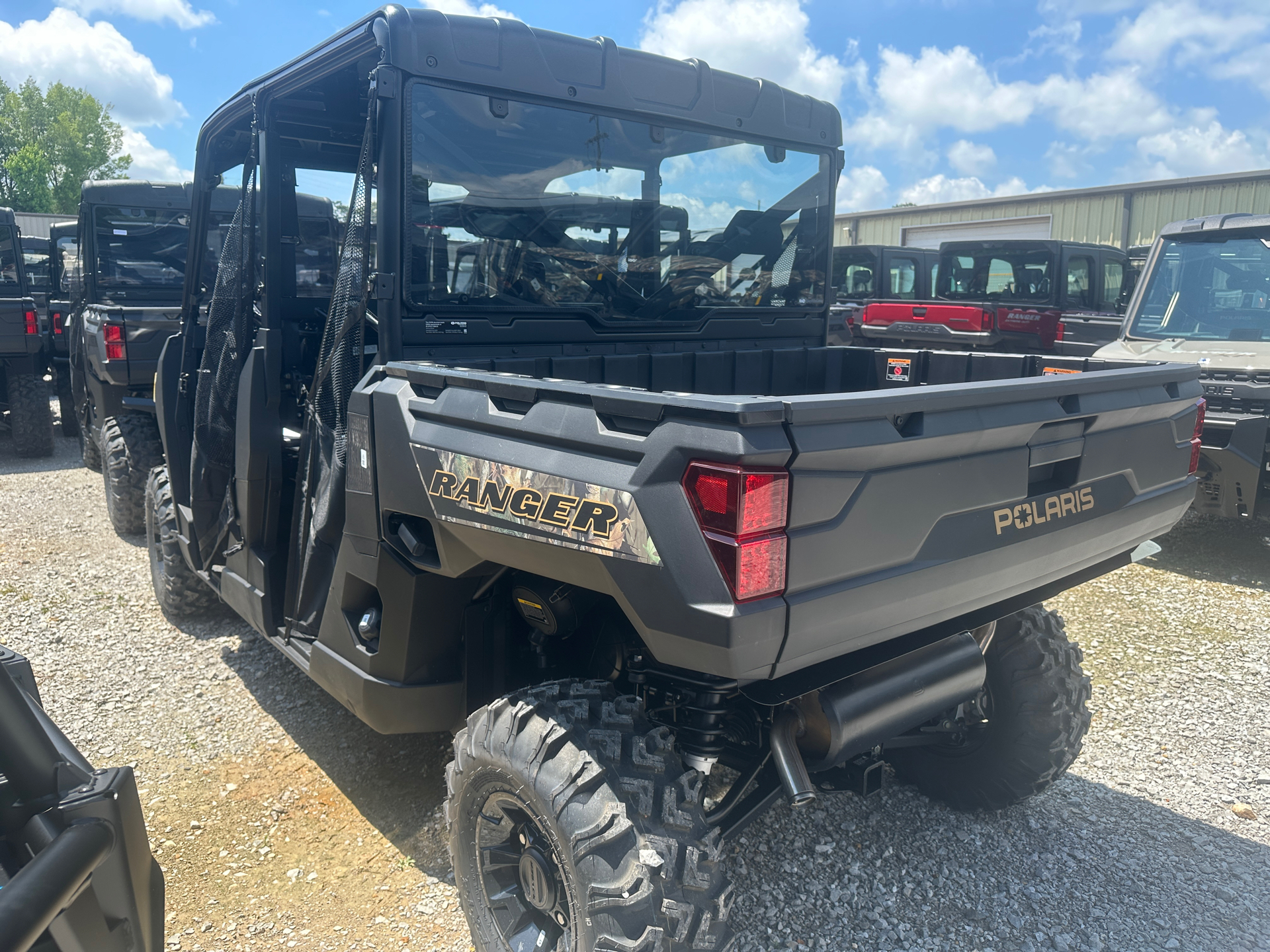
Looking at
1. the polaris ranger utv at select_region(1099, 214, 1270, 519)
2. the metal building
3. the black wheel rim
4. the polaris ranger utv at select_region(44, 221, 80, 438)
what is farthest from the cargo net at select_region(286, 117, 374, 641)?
the metal building

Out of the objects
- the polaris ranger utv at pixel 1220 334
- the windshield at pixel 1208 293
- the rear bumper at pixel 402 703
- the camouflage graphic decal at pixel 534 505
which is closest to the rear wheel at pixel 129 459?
the rear bumper at pixel 402 703

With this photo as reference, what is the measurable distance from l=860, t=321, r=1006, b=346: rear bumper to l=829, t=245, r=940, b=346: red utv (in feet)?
9.08

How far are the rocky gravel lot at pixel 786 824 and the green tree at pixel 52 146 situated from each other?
60.2 metres

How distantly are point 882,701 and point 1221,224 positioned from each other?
6442mm

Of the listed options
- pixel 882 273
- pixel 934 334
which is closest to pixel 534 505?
pixel 934 334

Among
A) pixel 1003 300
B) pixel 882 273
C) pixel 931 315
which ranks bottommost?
A: pixel 931 315

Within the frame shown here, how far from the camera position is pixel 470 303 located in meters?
2.83

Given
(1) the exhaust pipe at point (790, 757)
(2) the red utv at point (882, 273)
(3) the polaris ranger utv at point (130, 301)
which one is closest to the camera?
(1) the exhaust pipe at point (790, 757)

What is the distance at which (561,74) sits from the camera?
2.81m

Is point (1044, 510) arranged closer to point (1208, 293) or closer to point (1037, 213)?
point (1208, 293)

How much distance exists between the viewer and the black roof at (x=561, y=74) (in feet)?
8.27

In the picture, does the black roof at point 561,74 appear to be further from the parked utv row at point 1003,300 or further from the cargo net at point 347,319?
the parked utv row at point 1003,300

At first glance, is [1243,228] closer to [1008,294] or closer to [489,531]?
[1008,294]

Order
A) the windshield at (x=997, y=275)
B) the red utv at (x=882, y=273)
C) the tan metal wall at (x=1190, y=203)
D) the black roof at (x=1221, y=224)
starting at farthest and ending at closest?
the tan metal wall at (x=1190, y=203)
the red utv at (x=882, y=273)
the windshield at (x=997, y=275)
the black roof at (x=1221, y=224)
